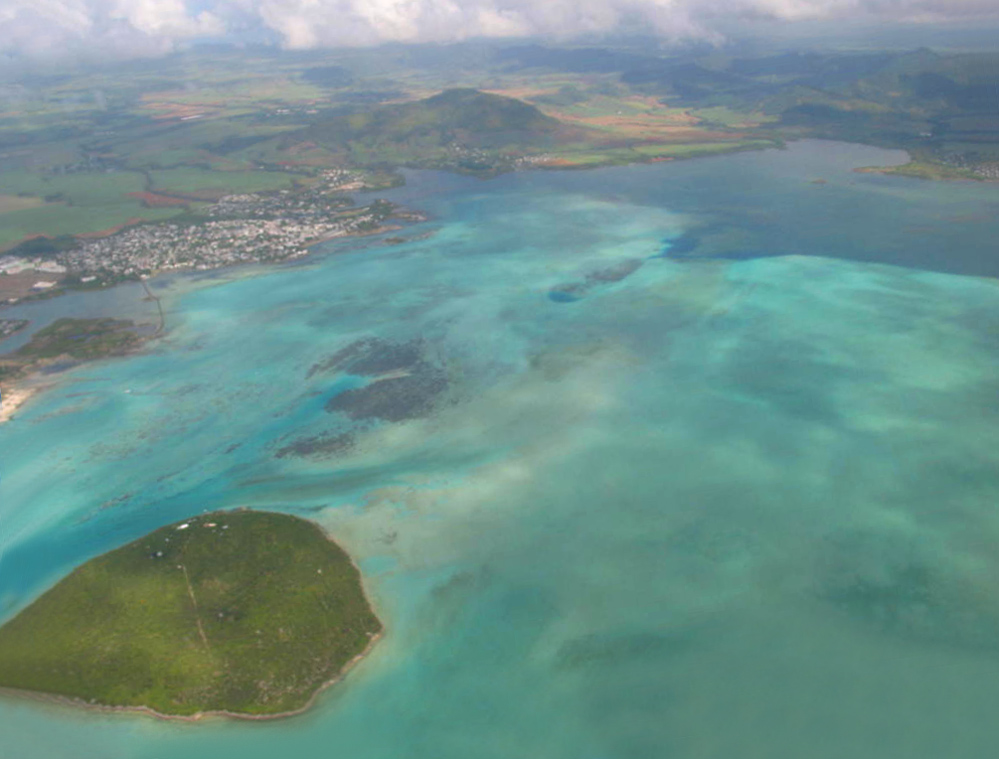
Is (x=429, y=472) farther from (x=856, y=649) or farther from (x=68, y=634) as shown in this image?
(x=856, y=649)

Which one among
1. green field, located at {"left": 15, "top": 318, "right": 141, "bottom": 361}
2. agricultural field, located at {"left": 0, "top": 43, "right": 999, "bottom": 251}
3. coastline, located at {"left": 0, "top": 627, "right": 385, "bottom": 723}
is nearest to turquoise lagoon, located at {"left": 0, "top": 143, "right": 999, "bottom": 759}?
coastline, located at {"left": 0, "top": 627, "right": 385, "bottom": 723}

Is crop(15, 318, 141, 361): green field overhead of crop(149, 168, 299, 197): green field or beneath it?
beneath

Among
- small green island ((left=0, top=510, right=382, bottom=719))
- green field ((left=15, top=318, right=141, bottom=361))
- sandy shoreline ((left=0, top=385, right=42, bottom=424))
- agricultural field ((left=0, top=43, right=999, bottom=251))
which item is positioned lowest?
small green island ((left=0, top=510, right=382, bottom=719))

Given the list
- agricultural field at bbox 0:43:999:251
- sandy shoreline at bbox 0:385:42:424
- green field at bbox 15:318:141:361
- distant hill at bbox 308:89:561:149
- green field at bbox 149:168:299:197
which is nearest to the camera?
sandy shoreline at bbox 0:385:42:424

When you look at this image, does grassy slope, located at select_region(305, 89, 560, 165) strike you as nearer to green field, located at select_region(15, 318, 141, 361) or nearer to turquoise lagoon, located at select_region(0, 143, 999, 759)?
turquoise lagoon, located at select_region(0, 143, 999, 759)

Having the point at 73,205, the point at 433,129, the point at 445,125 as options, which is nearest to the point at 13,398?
the point at 73,205

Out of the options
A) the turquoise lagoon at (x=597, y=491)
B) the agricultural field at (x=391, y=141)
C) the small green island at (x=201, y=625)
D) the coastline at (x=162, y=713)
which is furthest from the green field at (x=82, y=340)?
the coastline at (x=162, y=713)

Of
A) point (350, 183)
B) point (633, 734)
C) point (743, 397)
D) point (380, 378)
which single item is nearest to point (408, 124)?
point (350, 183)
